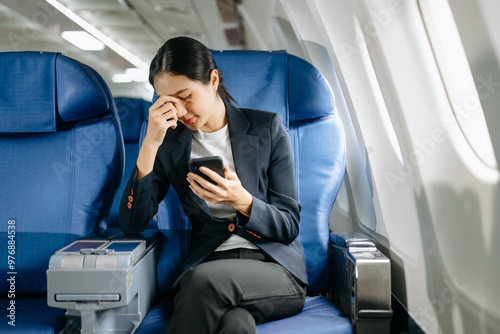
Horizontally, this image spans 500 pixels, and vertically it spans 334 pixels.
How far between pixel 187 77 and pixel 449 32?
1.03 m

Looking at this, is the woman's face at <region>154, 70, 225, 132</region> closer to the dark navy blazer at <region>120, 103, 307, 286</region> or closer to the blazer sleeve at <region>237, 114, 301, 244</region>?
the dark navy blazer at <region>120, 103, 307, 286</region>

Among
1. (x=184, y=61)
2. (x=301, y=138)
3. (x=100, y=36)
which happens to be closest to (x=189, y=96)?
(x=184, y=61)

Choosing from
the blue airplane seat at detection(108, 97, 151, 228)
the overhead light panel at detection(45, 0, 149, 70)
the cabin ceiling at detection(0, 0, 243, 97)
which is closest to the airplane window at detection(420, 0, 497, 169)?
the blue airplane seat at detection(108, 97, 151, 228)

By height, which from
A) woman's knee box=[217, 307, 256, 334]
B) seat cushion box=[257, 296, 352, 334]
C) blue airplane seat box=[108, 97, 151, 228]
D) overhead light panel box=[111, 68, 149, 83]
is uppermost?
overhead light panel box=[111, 68, 149, 83]

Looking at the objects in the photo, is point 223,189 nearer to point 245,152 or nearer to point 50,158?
point 245,152

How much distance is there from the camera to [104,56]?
9656mm

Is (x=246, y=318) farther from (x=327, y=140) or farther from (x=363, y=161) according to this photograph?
(x=363, y=161)

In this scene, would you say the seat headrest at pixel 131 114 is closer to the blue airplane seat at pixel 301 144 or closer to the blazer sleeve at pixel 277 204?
the blue airplane seat at pixel 301 144

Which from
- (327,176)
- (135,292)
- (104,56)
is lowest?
(135,292)

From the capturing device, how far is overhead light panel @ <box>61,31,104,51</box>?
7880 mm

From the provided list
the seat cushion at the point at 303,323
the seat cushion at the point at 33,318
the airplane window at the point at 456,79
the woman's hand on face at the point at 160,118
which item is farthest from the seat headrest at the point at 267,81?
the seat cushion at the point at 33,318

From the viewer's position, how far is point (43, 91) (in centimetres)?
195

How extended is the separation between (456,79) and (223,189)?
3.22 feet

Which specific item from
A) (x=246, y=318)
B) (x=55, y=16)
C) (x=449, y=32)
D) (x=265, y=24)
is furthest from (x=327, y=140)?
(x=55, y=16)
